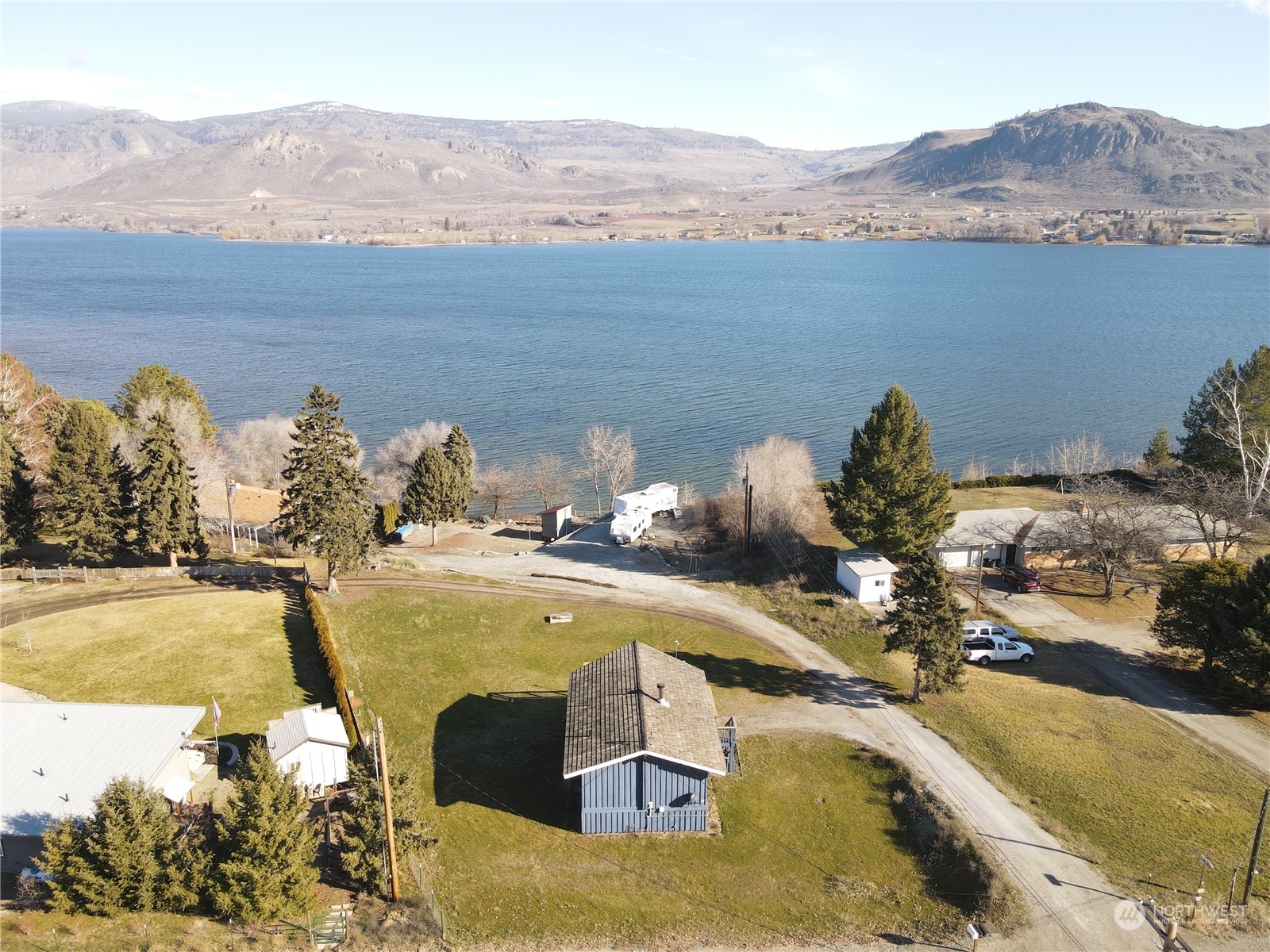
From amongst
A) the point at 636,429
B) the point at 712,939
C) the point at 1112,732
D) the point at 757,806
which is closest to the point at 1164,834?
the point at 1112,732

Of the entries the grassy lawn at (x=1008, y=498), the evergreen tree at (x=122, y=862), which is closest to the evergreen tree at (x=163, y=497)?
the evergreen tree at (x=122, y=862)

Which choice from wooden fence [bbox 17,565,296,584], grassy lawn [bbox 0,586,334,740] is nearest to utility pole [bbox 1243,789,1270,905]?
grassy lawn [bbox 0,586,334,740]

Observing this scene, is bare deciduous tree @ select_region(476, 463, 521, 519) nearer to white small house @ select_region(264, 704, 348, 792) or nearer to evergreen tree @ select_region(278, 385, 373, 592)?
evergreen tree @ select_region(278, 385, 373, 592)

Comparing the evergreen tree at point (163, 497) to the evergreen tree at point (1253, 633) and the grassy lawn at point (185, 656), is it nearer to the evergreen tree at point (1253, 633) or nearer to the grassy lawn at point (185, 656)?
→ the grassy lawn at point (185, 656)

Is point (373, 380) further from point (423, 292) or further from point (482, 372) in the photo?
point (423, 292)

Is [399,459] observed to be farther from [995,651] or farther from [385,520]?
[995,651]
